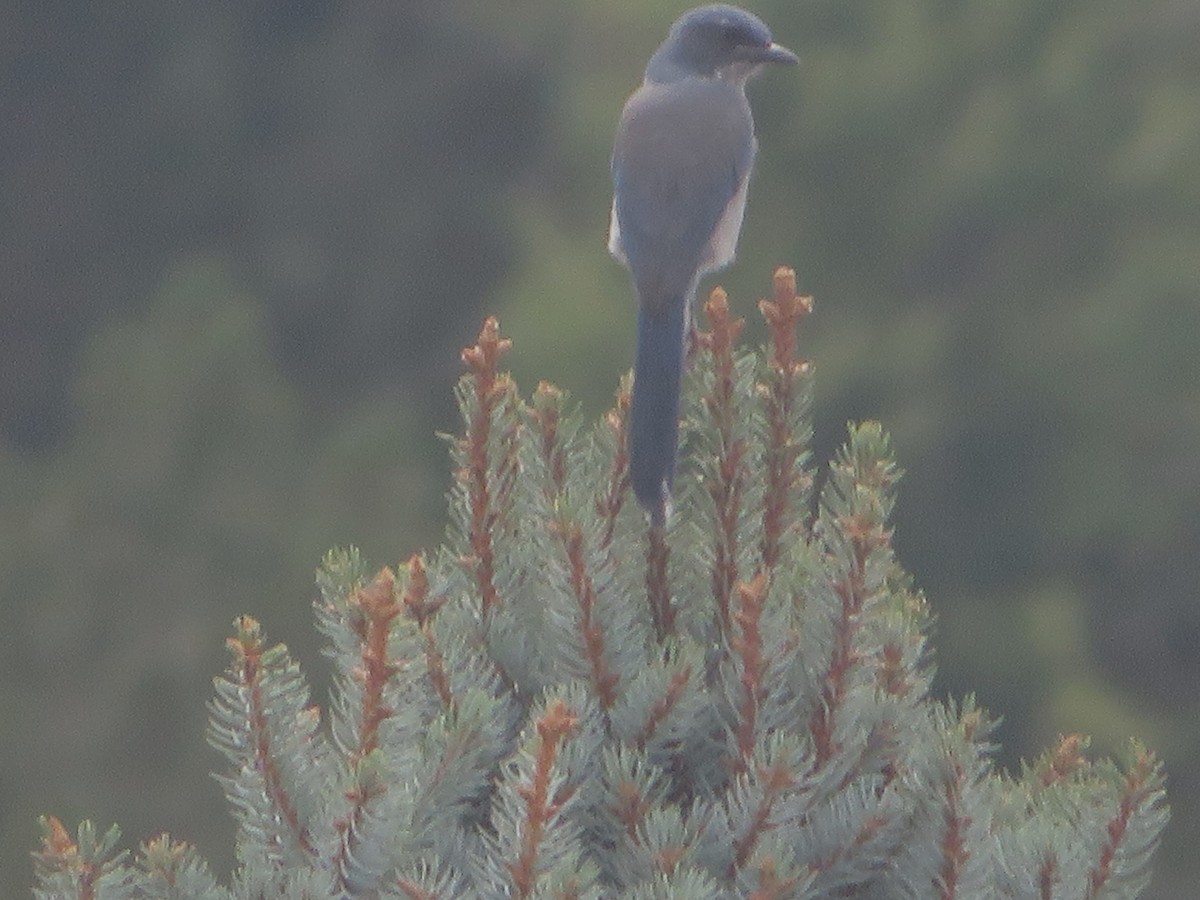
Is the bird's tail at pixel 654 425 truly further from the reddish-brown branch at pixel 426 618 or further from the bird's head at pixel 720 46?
the bird's head at pixel 720 46

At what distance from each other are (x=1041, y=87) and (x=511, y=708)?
385 cm

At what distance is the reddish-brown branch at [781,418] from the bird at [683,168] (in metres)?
0.39

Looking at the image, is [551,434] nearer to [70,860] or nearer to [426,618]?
[426,618]

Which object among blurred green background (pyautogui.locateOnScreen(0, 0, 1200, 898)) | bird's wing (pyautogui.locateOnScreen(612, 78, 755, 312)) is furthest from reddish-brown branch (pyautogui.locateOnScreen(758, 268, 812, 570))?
blurred green background (pyautogui.locateOnScreen(0, 0, 1200, 898))

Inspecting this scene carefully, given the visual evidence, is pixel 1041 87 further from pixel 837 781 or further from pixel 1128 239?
pixel 837 781

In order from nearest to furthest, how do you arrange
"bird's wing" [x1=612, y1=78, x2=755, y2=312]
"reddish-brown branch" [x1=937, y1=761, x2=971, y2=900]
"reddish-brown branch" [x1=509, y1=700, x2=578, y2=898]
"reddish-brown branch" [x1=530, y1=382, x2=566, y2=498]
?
"reddish-brown branch" [x1=509, y1=700, x2=578, y2=898] → "reddish-brown branch" [x1=937, y1=761, x2=971, y2=900] → "reddish-brown branch" [x1=530, y1=382, x2=566, y2=498] → "bird's wing" [x1=612, y1=78, x2=755, y2=312]

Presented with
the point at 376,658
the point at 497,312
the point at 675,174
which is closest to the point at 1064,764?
the point at 376,658

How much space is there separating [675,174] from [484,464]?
50.3 inches

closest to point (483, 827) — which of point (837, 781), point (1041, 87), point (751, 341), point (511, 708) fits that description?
point (511, 708)

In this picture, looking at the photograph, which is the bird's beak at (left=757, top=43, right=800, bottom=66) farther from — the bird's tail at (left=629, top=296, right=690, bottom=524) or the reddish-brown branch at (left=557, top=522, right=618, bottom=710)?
the reddish-brown branch at (left=557, top=522, right=618, bottom=710)

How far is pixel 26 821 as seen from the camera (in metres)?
5.14

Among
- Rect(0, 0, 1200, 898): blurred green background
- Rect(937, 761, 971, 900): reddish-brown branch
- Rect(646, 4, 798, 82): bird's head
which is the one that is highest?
Rect(0, 0, 1200, 898): blurred green background

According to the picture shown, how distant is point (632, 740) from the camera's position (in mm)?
1305

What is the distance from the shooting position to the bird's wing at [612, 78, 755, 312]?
2.52 meters
